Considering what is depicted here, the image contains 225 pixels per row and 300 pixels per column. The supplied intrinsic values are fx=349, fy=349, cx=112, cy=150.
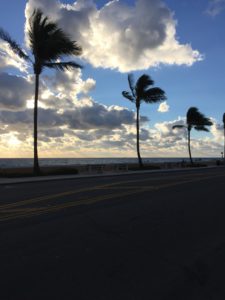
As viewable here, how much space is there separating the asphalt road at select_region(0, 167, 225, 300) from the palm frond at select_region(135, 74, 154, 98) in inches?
1135

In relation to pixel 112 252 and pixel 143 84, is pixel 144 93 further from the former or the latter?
pixel 112 252

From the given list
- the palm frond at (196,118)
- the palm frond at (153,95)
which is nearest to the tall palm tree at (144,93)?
the palm frond at (153,95)

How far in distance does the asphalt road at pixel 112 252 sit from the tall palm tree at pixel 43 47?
17.3m

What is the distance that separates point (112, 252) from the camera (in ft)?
19.4

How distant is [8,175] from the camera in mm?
24812

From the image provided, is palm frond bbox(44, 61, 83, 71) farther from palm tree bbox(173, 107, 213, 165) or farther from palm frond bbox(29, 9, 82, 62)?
palm tree bbox(173, 107, 213, 165)

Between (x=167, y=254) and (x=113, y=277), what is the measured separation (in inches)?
56.1

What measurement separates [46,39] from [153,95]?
15441 mm

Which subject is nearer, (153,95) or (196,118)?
(153,95)

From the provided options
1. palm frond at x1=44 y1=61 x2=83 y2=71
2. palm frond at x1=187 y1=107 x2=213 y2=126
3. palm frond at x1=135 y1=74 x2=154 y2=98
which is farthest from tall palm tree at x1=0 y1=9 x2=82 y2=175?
palm frond at x1=187 y1=107 x2=213 y2=126

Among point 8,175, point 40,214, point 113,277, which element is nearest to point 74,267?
point 113,277

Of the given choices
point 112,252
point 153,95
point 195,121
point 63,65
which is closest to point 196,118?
point 195,121

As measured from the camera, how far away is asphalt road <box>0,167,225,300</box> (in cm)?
443

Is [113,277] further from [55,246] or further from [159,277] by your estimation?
[55,246]
